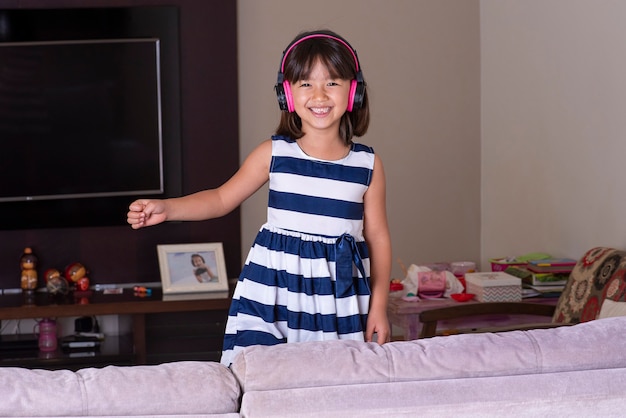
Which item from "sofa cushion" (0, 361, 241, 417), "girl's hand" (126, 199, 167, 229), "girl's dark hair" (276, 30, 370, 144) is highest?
"girl's dark hair" (276, 30, 370, 144)

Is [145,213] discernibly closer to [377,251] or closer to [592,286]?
[377,251]

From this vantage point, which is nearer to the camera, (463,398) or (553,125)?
(463,398)

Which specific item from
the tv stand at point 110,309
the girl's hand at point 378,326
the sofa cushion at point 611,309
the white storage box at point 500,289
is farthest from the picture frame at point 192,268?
the girl's hand at point 378,326

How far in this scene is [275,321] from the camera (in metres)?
2.27

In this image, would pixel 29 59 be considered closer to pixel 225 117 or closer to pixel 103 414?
pixel 225 117

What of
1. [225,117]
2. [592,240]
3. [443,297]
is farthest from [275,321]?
[225,117]

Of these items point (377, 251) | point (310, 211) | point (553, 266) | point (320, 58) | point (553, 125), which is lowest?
point (553, 266)

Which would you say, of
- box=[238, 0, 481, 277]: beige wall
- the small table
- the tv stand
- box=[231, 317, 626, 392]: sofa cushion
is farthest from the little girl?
box=[238, 0, 481, 277]: beige wall

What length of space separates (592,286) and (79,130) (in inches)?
106

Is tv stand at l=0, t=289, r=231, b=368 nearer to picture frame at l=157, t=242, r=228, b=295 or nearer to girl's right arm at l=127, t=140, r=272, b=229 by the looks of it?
picture frame at l=157, t=242, r=228, b=295

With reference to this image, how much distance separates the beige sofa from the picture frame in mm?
3148

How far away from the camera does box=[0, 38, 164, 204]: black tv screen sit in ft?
15.3

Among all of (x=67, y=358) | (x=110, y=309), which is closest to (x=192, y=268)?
(x=110, y=309)

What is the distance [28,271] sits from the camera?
15.2ft
